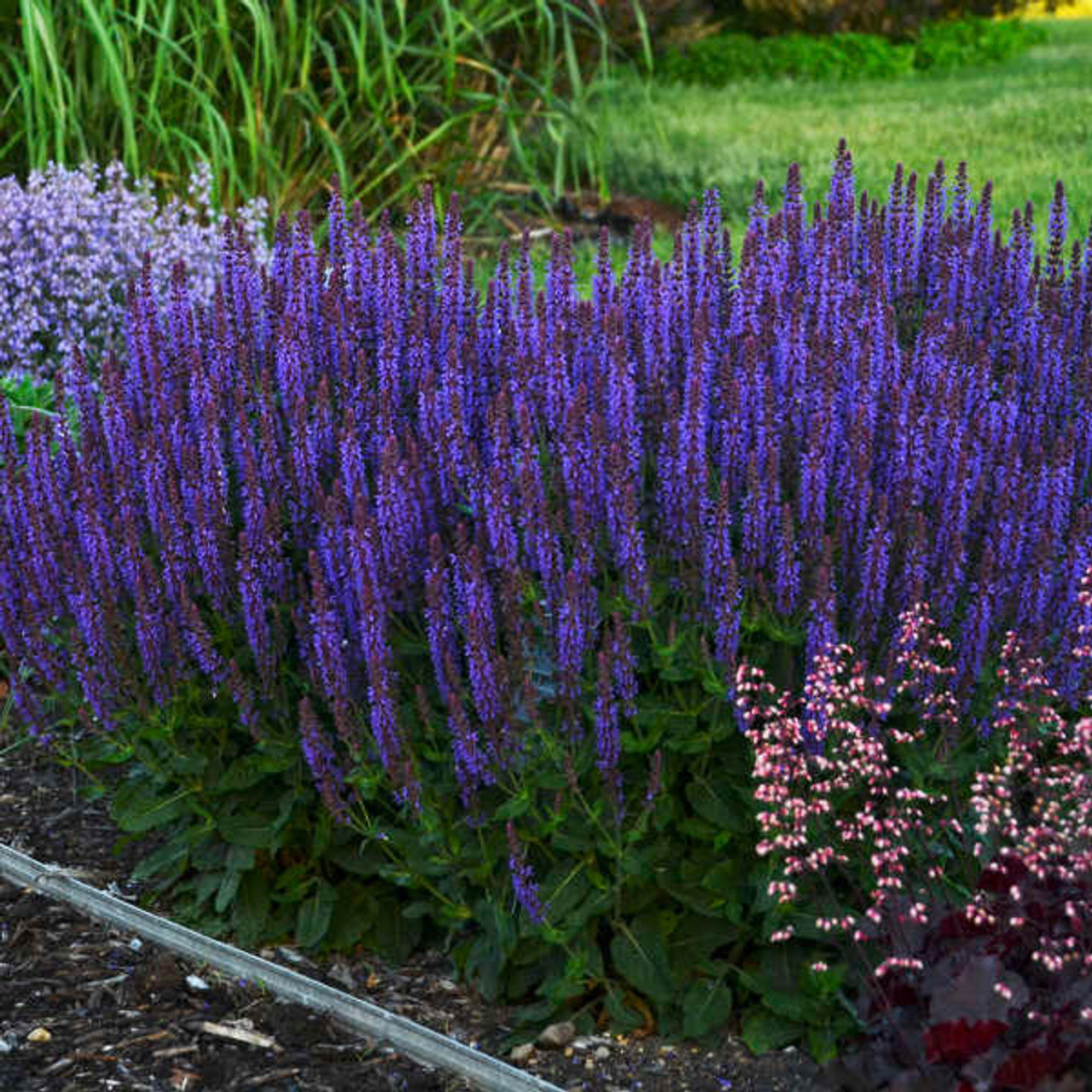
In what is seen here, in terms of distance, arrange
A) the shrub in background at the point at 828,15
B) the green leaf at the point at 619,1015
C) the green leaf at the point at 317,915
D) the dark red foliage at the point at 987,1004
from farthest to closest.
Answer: the shrub in background at the point at 828,15 → the green leaf at the point at 317,915 → the green leaf at the point at 619,1015 → the dark red foliage at the point at 987,1004

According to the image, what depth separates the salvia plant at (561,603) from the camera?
312 centimetres

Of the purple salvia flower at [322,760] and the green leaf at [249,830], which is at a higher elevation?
the purple salvia flower at [322,760]

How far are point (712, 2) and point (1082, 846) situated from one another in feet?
61.5

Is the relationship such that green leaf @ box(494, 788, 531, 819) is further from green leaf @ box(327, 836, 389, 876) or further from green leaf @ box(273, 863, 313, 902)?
green leaf @ box(273, 863, 313, 902)

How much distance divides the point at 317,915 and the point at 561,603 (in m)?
0.99

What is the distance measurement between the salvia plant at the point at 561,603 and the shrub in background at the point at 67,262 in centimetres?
234

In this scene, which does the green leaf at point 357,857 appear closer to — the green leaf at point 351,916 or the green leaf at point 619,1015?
the green leaf at point 351,916

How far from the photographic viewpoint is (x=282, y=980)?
135 inches

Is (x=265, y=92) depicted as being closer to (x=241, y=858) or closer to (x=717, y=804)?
(x=241, y=858)

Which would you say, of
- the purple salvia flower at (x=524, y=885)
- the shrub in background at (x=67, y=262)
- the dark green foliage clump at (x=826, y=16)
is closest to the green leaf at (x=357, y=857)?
the purple salvia flower at (x=524, y=885)

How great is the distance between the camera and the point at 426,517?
11.1 ft

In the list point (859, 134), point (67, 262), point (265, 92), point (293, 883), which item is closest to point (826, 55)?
point (859, 134)

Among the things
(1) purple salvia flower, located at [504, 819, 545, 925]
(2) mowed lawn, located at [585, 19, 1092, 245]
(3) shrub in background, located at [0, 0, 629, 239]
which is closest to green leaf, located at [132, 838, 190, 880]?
(1) purple salvia flower, located at [504, 819, 545, 925]

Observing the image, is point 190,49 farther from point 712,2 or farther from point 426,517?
point 712,2
